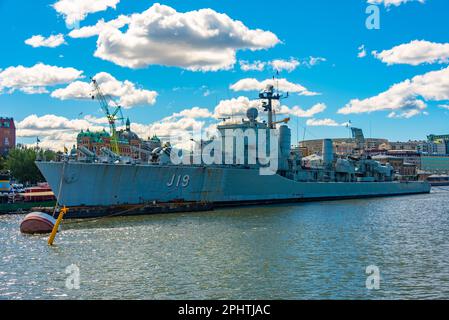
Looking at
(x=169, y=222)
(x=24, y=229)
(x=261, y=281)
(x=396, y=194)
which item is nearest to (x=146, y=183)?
(x=169, y=222)

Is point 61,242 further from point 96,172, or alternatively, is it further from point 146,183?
point 146,183

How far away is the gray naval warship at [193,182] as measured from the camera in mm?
41188

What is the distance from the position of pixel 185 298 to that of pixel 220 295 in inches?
50.2

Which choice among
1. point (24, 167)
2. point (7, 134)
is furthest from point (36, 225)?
point (7, 134)

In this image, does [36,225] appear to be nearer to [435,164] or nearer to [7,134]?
[7,134]

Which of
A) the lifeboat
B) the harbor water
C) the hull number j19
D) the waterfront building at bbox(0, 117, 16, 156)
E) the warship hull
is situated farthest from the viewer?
the waterfront building at bbox(0, 117, 16, 156)

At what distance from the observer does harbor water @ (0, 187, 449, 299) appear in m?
17.7

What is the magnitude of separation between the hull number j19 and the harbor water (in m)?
10.5

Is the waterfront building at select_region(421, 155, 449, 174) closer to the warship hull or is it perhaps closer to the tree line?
the warship hull

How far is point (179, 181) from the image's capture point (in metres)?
48.6

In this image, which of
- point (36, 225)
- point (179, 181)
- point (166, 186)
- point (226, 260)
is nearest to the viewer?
point (226, 260)

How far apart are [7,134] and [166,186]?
11011cm

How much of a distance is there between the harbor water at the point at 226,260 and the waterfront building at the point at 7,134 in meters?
111

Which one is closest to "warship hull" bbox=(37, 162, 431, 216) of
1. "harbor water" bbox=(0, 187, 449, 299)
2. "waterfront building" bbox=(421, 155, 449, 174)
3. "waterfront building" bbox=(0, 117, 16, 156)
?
"harbor water" bbox=(0, 187, 449, 299)
